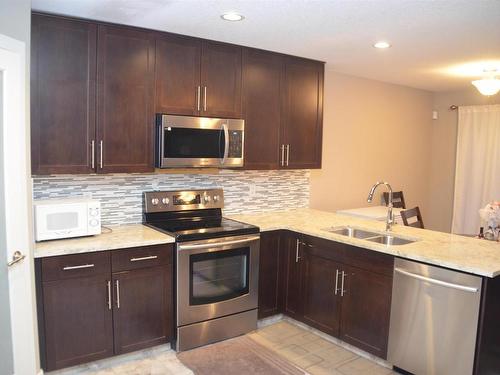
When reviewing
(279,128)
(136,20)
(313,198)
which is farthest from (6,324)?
(313,198)

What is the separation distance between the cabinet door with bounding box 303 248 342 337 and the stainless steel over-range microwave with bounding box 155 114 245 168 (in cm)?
104

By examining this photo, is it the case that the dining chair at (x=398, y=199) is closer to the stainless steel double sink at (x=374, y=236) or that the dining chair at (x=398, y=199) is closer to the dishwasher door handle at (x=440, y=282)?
the stainless steel double sink at (x=374, y=236)

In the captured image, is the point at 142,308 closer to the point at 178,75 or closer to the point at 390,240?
the point at 178,75

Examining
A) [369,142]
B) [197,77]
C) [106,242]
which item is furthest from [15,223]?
[369,142]

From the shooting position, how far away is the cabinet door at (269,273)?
3.51 meters

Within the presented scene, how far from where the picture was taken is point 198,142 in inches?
130

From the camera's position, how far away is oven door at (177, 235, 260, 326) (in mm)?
3002

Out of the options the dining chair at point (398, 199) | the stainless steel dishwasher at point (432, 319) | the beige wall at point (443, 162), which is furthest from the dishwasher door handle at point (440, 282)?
the beige wall at point (443, 162)

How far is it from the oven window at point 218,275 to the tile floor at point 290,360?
43cm

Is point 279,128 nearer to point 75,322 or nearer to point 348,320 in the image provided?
point 348,320

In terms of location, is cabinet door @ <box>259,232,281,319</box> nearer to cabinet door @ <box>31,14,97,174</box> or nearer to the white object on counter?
the white object on counter

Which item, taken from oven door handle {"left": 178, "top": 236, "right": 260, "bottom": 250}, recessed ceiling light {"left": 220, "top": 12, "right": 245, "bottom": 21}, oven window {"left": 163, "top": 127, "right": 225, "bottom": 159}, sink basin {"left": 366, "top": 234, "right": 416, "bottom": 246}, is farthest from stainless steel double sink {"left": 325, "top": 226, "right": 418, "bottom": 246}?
recessed ceiling light {"left": 220, "top": 12, "right": 245, "bottom": 21}

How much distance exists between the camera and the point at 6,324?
2.35m

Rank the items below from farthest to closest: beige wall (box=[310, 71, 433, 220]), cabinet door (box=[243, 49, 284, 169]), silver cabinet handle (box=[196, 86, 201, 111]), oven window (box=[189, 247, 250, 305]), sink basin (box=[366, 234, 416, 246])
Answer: beige wall (box=[310, 71, 433, 220]), cabinet door (box=[243, 49, 284, 169]), silver cabinet handle (box=[196, 86, 201, 111]), sink basin (box=[366, 234, 416, 246]), oven window (box=[189, 247, 250, 305])
